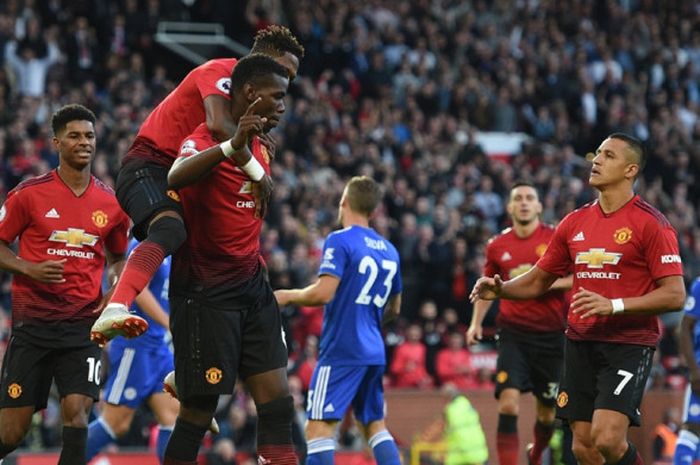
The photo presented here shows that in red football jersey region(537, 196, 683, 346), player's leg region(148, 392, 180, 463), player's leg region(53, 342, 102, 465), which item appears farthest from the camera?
player's leg region(148, 392, 180, 463)

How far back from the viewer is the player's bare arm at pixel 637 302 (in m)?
8.56

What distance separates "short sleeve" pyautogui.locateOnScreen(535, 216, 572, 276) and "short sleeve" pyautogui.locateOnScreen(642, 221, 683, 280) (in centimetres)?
62

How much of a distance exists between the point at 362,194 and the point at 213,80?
9.96ft

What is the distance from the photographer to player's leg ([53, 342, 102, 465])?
924 cm

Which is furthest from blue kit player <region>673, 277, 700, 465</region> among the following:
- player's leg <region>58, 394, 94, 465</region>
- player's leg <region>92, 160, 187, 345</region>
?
player's leg <region>92, 160, 187, 345</region>

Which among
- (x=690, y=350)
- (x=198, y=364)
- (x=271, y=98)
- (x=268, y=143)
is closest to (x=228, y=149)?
(x=271, y=98)

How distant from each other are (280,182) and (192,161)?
14.4 m

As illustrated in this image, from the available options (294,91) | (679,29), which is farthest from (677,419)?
(679,29)

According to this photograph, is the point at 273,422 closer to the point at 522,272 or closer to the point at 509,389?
the point at 509,389

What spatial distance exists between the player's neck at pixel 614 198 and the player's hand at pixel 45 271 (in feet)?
12.4

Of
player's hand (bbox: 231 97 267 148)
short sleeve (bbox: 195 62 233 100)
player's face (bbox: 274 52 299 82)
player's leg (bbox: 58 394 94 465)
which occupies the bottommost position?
player's leg (bbox: 58 394 94 465)

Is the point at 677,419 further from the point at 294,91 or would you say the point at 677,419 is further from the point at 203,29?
the point at 203,29

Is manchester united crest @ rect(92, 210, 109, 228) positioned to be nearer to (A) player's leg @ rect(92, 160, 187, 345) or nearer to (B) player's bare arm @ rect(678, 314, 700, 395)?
(A) player's leg @ rect(92, 160, 187, 345)

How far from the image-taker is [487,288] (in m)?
9.21
